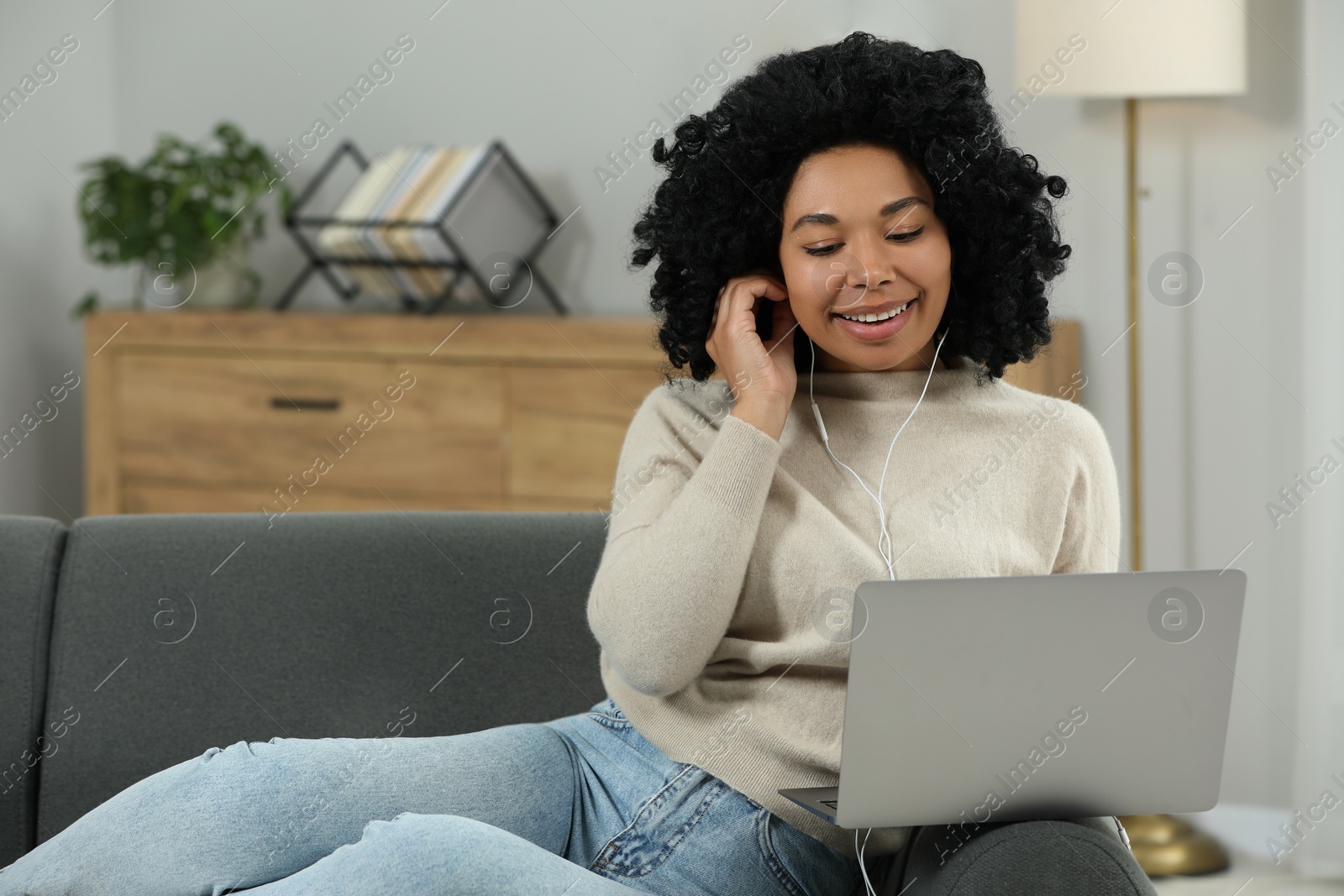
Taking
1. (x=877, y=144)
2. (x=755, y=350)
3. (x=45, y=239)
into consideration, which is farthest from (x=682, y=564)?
(x=45, y=239)

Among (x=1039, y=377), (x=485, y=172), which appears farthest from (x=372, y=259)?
(x=1039, y=377)

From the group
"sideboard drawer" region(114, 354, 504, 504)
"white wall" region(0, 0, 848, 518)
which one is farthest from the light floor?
"white wall" region(0, 0, 848, 518)

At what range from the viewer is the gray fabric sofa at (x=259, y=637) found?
1.63 m

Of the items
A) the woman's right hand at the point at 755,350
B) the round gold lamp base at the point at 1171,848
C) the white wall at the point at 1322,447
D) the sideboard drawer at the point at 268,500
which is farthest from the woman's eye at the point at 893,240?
the sideboard drawer at the point at 268,500

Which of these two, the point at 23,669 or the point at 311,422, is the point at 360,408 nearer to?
the point at 311,422

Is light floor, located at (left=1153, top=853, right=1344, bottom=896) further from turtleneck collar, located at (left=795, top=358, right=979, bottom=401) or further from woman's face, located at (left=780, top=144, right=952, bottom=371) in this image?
woman's face, located at (left=780, top=144, right=952, bottom=371)

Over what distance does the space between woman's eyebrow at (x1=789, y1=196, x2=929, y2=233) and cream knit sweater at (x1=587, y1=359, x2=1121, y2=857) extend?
0.67 feet

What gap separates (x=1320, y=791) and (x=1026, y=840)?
1668 millimetres

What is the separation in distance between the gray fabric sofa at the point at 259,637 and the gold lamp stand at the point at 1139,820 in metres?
1.36

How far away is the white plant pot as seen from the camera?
3.61m

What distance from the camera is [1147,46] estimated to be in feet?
8.11

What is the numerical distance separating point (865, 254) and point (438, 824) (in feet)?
2.40

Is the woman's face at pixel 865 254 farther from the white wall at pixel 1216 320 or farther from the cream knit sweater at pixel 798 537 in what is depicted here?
the white wall at pixel 1216 320

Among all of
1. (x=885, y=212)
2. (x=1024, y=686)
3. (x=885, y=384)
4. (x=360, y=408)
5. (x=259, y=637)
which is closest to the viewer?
(x=1024, y=686)
